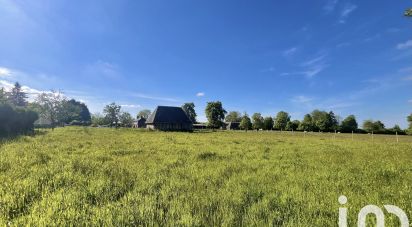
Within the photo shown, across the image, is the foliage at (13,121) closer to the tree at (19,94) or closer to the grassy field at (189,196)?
the grassy field at (189,196)

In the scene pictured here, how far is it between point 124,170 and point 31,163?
173 inches

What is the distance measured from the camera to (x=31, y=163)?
399 inches

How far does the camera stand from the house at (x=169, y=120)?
7212 cm

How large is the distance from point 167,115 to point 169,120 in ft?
5.70

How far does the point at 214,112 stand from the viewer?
102500 millimetres

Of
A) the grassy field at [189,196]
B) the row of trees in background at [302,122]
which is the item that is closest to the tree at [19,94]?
the row of trees in background at [302,122]

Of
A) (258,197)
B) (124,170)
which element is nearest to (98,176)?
(124,170)

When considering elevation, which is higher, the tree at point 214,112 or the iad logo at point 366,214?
the tree at point 214,112

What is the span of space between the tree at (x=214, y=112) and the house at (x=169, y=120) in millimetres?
26992

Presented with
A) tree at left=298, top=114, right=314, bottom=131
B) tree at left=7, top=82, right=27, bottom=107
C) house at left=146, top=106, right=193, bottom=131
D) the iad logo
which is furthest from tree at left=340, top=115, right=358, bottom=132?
tree at left=7, top=82, right=27, bottom=107

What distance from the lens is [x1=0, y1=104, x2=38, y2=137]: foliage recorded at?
94.2ft

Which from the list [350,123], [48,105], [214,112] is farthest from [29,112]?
[350,123]

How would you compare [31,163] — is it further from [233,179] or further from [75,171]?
[233,179]

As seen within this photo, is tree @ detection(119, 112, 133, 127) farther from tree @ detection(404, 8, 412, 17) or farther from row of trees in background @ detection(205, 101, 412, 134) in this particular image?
tree @ detection(404, 8, 412, 17)
